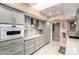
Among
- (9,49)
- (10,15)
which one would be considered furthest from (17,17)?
(9,49)

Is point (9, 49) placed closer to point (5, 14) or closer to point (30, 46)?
point (5, 14)

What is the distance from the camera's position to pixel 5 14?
4.05 ft

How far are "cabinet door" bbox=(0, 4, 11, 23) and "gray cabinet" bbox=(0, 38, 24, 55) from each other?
1.21 ft

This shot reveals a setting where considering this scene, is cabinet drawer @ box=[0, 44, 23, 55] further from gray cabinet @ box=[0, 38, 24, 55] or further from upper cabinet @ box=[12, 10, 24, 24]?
upper cabinet @ box=[12, 10, 24, 24]

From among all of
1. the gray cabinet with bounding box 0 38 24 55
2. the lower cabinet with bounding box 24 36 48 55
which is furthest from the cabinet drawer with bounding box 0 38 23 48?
the lower cabinet with bounding box 24 36 48 55

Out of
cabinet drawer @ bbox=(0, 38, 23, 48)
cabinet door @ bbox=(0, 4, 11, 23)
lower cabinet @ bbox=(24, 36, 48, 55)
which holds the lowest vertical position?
lower cabinet @ bbox=(24, 36, 48, 55)

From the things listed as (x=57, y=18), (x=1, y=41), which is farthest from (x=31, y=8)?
(x=1, y=41)

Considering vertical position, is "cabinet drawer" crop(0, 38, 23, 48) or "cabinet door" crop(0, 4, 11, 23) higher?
"cabinet door" crop(0, 4, 11, 23)

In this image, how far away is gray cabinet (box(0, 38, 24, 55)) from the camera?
117cm

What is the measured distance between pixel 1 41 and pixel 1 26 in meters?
0.24

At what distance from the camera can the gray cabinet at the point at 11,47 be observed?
3.84 ft

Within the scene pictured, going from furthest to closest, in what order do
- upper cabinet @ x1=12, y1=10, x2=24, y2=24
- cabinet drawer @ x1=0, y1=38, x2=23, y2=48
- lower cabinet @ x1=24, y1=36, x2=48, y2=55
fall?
lower cabinet @ x1=24, y1=36, x2=48, y2=55
upper cabinet @ x1=12, y1=10, x2=24, y2=24
cabinet drawer @ x1=0, y1=38, x2=23, y2=48

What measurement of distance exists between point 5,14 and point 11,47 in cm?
60
